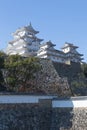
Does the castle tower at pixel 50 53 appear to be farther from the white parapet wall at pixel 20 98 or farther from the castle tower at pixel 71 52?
the white parapet wall at pixel 20 98

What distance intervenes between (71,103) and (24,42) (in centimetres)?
2474

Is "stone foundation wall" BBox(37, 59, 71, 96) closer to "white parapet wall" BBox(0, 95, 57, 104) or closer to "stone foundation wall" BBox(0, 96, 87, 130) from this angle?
"white parapet wall" BBox(0, 95, 57, 104)

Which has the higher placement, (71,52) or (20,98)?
(71,52)

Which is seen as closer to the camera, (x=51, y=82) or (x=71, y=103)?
(x=71, y=103)

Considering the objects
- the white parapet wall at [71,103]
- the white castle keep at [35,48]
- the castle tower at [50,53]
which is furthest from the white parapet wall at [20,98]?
the white castle keep at [35,48]

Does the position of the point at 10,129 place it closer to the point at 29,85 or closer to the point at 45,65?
the point at 29,85

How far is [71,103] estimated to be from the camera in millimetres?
13000

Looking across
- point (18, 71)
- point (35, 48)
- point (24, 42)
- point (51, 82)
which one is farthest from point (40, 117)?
point (35, 48)

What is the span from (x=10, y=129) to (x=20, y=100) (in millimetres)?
1402

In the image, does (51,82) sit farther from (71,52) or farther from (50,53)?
(71,52)

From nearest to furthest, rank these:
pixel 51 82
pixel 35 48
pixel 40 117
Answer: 1. pixel 40 117
2. pixel 51 82
3. pixel 35 48

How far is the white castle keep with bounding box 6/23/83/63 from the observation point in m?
34.8

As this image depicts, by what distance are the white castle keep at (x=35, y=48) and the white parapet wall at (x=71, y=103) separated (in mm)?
21074

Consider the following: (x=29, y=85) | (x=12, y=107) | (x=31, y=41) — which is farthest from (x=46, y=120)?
(x=31, y=41)
